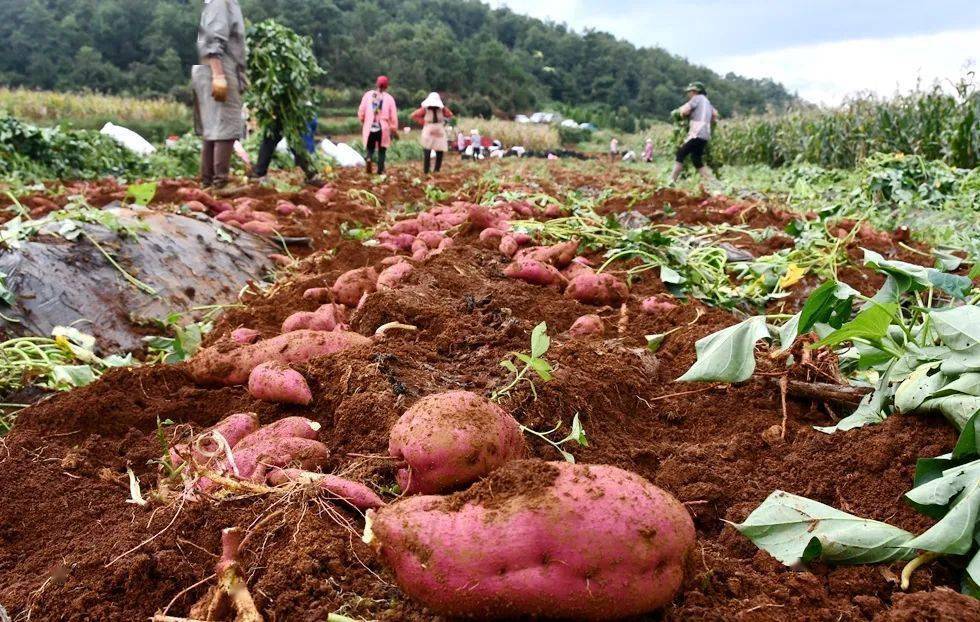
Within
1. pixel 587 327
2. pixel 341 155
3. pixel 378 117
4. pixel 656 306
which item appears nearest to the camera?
pixel 587 327

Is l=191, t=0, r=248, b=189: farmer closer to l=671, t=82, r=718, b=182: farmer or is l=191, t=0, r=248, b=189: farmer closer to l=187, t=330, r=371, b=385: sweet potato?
l=187, t=330, r=371, b=385: sweet potato

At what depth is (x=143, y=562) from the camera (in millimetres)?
1120

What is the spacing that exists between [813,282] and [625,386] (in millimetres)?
2063

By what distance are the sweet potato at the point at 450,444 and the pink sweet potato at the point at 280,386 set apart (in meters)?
0.60

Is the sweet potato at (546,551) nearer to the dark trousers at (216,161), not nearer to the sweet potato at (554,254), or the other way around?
the sweet potato at (554,254)

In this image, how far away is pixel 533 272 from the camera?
3117 mm

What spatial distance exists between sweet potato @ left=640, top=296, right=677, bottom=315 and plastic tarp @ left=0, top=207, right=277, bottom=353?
2.28 m

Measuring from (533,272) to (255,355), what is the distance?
4.62 ft

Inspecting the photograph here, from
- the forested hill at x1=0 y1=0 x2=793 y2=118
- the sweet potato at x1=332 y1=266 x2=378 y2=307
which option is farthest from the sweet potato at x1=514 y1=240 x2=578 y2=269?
the forested hill at x1=0 y1=0 x2=793 y2=118

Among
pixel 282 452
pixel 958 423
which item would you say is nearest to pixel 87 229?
pixel 282 452

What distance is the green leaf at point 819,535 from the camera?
1.13m


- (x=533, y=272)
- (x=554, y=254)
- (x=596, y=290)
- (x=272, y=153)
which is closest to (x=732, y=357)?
(x=596, y=290)

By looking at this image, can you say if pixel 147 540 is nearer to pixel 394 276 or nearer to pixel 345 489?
pixel 345 489

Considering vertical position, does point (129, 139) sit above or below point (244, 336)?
above
